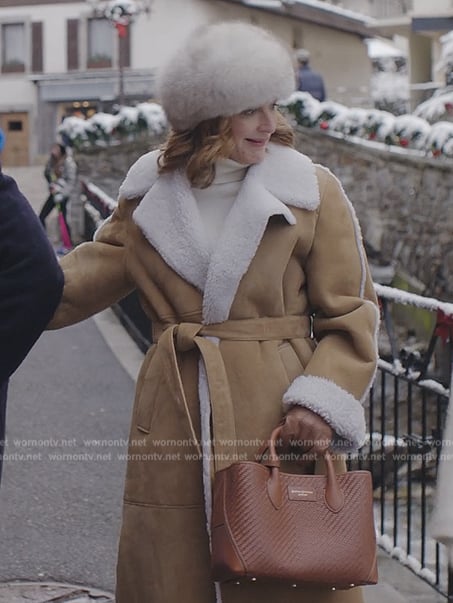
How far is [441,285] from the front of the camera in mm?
17078

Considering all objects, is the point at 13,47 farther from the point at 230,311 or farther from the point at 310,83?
the point at 230,311

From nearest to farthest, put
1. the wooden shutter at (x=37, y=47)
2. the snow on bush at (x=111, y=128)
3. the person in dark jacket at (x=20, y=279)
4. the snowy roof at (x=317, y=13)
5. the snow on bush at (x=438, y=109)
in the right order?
the person in dark jacket at (x=20, y=279)
the snow on bush at (x=438, y=109)
the snow on bush at (x=111, y=128)
the snowy roof at (x=317, y=13)
the wooden shutter at (x=37, y=47)

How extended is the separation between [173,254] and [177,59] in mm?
499

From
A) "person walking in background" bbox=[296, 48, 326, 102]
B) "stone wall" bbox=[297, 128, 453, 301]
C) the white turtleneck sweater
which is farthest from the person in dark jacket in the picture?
"person walking in background" bbox=[296, 48, 326, 102]

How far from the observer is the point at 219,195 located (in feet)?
11.0

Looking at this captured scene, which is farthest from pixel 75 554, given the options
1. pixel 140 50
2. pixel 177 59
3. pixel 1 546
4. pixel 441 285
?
pixel 140 50

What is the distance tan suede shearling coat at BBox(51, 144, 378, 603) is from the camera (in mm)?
3227

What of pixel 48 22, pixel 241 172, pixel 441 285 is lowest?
pixel 441 285

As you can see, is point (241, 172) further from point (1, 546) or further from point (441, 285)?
point (441, 285)

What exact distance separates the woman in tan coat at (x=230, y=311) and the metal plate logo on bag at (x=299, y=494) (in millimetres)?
163

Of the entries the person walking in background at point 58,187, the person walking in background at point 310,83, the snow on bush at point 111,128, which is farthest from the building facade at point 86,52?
the person walking in background at point 58,187

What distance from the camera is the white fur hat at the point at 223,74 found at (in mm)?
3219

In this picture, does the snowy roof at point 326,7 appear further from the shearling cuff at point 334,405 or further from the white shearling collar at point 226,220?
the shearling cuff at point 334,405

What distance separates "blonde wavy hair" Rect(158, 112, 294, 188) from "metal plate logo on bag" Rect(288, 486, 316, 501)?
2.67ft
